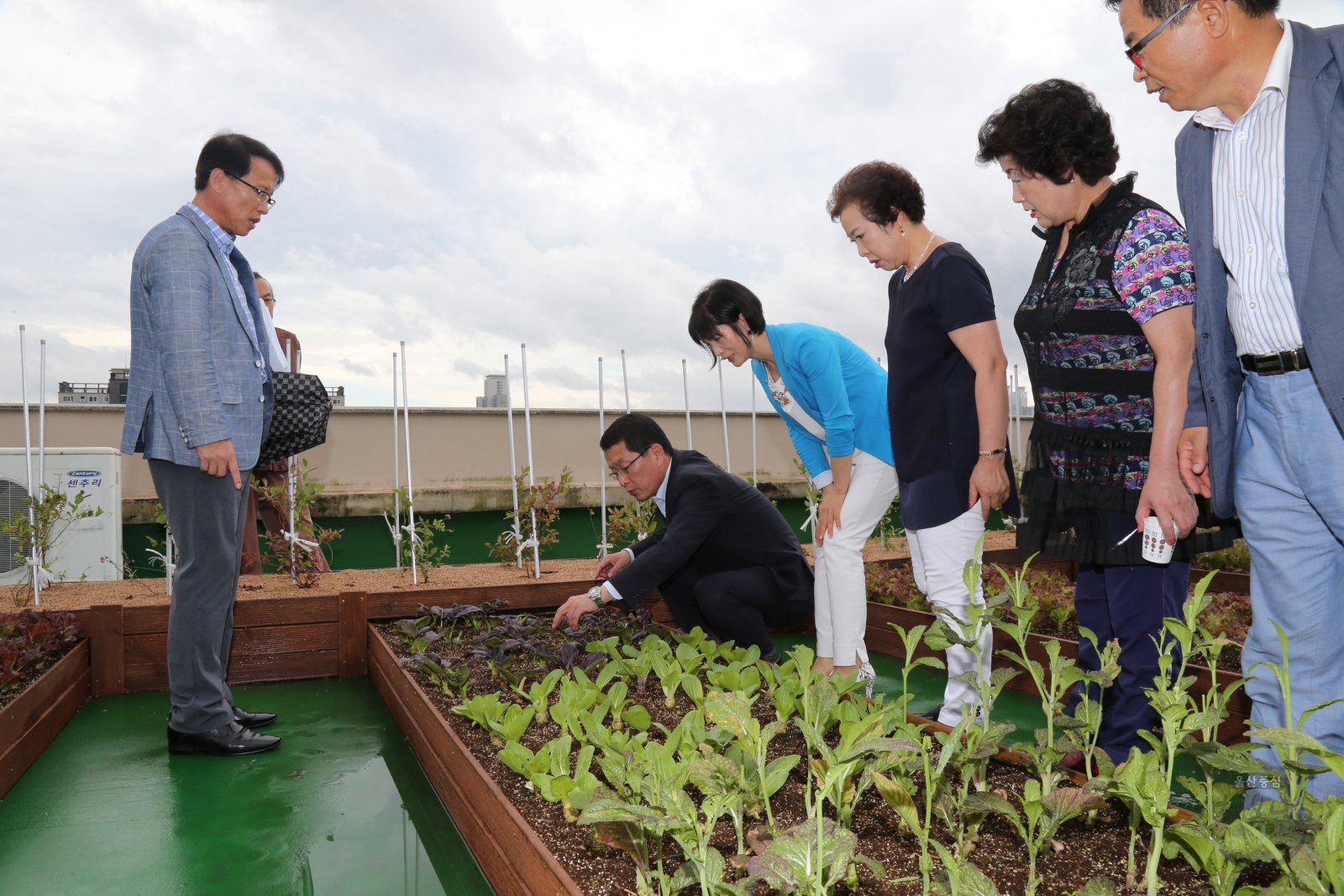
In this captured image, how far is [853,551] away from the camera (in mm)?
2438

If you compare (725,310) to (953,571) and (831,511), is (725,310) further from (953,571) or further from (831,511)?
(953,571)

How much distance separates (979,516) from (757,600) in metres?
1.11

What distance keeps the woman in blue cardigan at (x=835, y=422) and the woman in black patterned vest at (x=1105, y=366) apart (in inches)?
26.0

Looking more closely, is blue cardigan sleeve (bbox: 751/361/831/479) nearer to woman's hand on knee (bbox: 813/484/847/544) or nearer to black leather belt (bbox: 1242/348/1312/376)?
woman's hand on knee (bbox: 813/484/847/544)

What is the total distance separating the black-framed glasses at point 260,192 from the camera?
7.80 ft

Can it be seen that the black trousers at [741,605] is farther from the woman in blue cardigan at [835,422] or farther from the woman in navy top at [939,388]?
the woman in navy top at [939,388]

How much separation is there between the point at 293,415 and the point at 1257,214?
241cm

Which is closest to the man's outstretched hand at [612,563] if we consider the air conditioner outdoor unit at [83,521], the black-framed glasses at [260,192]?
the black-framed glasses at [260,192]

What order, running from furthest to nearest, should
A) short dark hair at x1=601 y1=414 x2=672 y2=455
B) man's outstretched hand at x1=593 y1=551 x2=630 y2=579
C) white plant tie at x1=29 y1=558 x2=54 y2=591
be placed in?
white plant tie at x1=29 y1=558 x2=54 y2=591 < man's outstretched hand at x1=593 y1=551 x2=630 y2=579 < short dark hair at x1=601 y1=414 x2=672 y2=455

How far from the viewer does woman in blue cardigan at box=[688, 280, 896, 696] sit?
239cm

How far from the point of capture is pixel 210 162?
2385 millimetres

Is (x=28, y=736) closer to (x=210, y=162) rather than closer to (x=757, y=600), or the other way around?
(x=210, y=162)

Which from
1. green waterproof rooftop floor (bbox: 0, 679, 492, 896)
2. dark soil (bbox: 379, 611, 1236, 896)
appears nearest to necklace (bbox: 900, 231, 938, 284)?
dark soil (bbox: 379, 611, 1236, 896)

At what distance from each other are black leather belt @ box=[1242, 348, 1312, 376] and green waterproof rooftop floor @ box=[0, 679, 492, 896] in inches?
63.4
